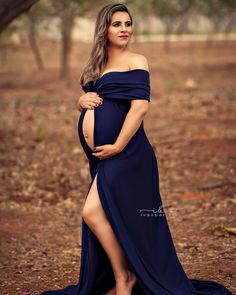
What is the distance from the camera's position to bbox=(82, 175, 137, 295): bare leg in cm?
378

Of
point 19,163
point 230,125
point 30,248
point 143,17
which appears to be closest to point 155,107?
point 230,125

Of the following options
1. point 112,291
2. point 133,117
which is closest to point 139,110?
point 133,117

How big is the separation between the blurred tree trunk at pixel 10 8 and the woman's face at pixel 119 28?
9.49 feet

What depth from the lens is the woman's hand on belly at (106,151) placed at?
3754mm

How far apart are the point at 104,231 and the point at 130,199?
0.24m

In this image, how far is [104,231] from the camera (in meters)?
3.78

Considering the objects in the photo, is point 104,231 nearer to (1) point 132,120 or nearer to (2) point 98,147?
(2) point 98,147

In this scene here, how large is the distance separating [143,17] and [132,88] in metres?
39.6

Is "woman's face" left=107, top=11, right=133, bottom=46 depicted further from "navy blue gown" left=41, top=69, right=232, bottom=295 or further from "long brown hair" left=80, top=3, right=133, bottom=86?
"navy blue gown" left=41, top=69, right=232, bottom=295

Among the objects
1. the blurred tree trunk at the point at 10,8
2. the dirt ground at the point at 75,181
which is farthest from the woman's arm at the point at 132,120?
the blurred tree trunk at the point at 10,8

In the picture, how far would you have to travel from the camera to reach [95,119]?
384 centimetres

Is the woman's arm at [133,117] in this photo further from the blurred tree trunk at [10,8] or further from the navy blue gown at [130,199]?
the blurred tree trunk at [10,8]

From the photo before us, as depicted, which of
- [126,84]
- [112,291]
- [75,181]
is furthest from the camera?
[75,181]

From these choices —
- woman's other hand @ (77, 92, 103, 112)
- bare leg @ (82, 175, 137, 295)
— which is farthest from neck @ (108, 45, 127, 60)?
bare leg @ (82, 175, 137, 295)
